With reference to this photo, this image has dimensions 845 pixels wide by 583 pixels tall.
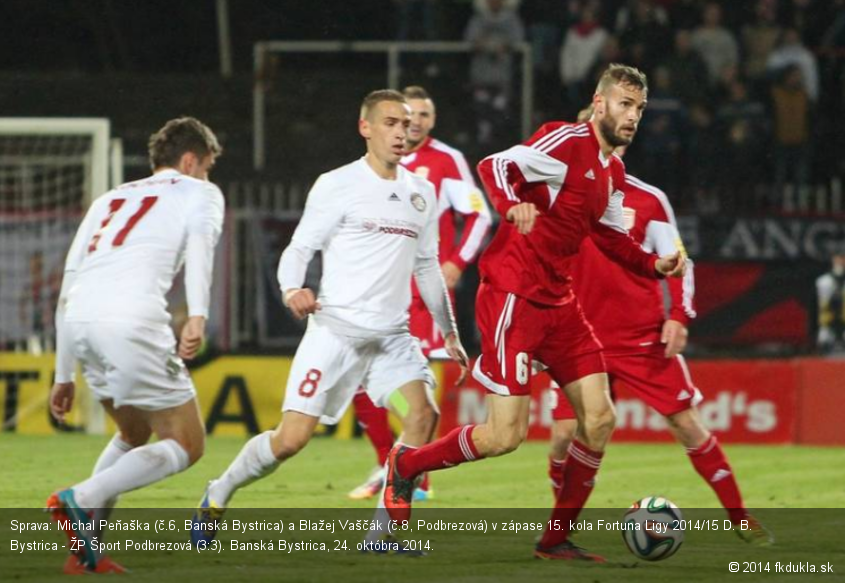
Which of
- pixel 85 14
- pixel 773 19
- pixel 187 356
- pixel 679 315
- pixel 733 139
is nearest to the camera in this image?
pixel 187 356

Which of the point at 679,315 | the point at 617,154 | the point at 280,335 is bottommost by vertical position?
the point at 280,335

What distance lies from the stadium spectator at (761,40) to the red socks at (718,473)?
1158cm

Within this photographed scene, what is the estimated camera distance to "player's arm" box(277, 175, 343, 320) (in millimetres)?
8108

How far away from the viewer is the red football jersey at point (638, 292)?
8961 mm

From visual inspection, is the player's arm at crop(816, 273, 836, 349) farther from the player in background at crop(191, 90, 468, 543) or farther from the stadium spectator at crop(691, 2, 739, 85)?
the player in background at crop(191, 90, 468, 543)

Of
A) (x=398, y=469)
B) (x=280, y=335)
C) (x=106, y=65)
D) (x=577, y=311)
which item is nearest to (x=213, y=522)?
(x=398, y=469)

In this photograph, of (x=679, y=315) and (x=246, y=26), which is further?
(x=246, y=26)

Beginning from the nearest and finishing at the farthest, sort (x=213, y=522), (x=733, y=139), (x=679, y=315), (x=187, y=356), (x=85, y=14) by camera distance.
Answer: (x=187, y=356) < (x=213, y=522) < (x=679, y=315) < (x=733, y=139) < (x=85, y=14)

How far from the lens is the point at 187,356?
289 inches

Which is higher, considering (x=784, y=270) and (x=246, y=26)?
(x=246, y=26)

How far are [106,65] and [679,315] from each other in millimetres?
14548

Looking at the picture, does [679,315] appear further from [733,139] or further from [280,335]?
[733,139]

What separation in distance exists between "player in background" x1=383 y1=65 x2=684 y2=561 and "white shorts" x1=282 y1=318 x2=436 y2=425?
425mm

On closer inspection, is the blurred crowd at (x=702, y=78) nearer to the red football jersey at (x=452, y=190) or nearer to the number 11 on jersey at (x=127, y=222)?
the red football jersey at (x=452, y=190)
